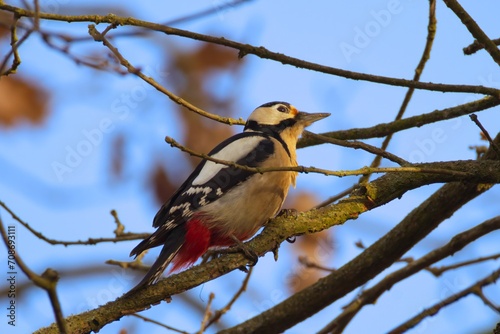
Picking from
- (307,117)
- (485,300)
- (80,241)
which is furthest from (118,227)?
(485,300)

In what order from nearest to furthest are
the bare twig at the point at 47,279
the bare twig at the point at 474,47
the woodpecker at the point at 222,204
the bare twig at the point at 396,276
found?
the bare twig at the point at 47,279 → the bare twig at the point at 474,47 → the bare twig at the point at 396,276 → the woodpecker at the point at 222,204

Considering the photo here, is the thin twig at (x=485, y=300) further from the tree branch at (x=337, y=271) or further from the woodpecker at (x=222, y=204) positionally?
the woodpecker at (x=222, y=204)

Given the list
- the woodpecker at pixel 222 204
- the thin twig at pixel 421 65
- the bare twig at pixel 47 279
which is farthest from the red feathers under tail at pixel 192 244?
the bare twig at pixel 47 279

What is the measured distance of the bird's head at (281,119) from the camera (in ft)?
16.8

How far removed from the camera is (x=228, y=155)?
14.7 feet

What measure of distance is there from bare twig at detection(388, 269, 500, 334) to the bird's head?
5.36 ft

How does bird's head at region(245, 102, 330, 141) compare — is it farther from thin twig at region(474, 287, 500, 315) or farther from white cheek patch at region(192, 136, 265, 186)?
thin twig at region(474, 287, 500, 315)

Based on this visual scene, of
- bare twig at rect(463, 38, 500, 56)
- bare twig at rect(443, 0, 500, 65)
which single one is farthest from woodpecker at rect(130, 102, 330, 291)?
bare twig at rect(443, 0, 500, 65)

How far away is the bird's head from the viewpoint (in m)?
5.13

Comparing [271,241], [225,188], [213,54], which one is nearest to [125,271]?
[225,188]

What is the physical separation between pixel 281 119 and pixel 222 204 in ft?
3.98

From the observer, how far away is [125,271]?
469cm

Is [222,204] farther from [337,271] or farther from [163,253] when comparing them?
[337,271]

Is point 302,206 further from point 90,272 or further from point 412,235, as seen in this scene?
point 412,235
